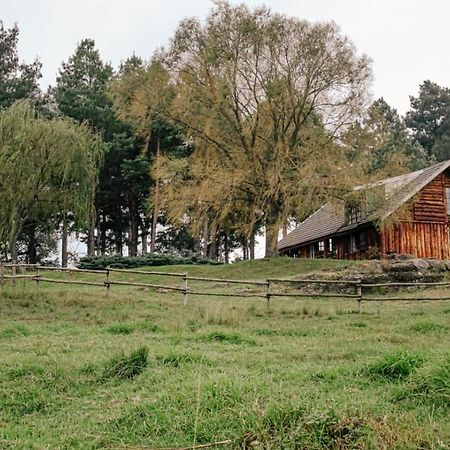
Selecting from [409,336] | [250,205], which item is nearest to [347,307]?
[409,336]

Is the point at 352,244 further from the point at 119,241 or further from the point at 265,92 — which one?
the point at 119,241

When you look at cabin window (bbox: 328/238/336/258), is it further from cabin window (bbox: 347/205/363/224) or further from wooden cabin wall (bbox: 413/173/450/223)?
wooden cabin wall (bbox: 413/173/450/223)

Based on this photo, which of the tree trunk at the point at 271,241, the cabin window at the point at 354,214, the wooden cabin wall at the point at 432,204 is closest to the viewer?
the tree trunk at the point at 271,241

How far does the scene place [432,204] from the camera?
100 feet

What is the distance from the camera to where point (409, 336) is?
1067cm

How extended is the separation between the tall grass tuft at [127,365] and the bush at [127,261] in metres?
24.5

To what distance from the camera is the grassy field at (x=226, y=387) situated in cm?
471

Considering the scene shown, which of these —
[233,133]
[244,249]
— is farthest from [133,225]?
Result: [233,133]

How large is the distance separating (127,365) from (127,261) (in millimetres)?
25379

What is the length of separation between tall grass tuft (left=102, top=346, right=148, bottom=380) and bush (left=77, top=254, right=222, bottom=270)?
24.5m

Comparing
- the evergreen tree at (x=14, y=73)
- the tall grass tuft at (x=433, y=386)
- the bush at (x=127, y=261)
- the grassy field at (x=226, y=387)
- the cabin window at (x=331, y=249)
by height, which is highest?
the evergreen tree at (x=14, y=73)

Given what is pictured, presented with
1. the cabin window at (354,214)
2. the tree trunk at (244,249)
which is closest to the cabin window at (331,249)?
the cabin window at (354,214)

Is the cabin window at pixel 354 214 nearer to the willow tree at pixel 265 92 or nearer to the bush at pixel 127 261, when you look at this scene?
the willow tree at pixel 265 92

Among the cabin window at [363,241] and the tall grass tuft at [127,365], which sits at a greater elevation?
the cabin window at [363,241]
